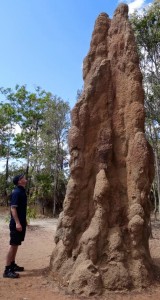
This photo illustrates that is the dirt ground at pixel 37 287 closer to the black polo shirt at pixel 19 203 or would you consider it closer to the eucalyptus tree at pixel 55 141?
the black polo shirt at pixel 19 203

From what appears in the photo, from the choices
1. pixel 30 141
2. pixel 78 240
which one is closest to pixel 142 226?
pixel 78 240

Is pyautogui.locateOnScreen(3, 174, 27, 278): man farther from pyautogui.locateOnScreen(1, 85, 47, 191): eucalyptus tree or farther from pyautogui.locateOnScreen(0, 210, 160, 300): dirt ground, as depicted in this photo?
pyautogui.locateOnScreen(1, 85, 47, 191): eucalyptus tree

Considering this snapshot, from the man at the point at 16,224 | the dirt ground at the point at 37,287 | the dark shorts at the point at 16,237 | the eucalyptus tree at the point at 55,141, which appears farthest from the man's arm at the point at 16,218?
the eucalyptus tree at the point at 55,141

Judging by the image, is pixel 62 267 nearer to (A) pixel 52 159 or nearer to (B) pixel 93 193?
(B) pixel 93 193

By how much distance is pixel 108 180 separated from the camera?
5.96 m

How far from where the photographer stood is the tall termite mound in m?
5.31

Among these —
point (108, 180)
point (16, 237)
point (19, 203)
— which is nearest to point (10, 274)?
point (16, 237)

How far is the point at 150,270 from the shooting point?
219 inches

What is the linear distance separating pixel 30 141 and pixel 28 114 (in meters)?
2.16

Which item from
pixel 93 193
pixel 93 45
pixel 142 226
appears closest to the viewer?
pixel 142 226

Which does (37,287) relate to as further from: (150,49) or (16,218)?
(150,49)

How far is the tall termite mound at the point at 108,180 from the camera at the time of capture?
5.31 metres

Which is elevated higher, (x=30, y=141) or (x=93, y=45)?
(x=30, y=141)

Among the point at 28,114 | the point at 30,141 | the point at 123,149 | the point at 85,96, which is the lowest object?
the point at 123,149
